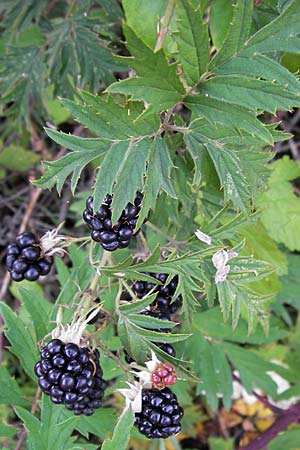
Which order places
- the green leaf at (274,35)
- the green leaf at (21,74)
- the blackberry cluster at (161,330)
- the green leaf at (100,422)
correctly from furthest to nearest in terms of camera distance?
1. the green leaf at (21,74)
2. the green leaf at (100,422)
3. the blackberry cluster at (161,330)
4. the green leaf at (274,35)

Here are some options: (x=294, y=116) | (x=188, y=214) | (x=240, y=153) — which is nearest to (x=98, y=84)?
(x=188, y=214)

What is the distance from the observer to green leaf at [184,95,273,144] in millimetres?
1310

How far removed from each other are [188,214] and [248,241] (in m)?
0.43

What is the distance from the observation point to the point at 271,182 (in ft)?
8.50

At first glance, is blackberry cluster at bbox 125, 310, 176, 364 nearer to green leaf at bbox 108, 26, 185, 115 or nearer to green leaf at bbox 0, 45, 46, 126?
green leaf at bbox 108, 26, 185, 115

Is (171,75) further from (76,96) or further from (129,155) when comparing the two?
(76,96)

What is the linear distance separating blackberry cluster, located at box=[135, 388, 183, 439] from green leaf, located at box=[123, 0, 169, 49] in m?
0.96

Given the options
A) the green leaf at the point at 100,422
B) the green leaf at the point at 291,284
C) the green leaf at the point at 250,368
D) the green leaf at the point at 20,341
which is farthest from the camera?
the green leaf at the point at 291,284

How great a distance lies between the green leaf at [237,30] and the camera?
128cm

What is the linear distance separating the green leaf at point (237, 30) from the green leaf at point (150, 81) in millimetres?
122

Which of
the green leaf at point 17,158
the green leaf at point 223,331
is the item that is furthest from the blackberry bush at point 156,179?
the green leaf at point 17,158

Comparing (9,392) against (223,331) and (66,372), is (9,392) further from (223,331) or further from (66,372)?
(223,331)

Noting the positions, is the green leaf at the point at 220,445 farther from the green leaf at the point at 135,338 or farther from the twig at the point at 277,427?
the green leaf at the point at 135,338

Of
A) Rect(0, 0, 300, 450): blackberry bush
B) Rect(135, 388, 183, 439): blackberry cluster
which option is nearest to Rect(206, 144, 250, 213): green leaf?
Rect(0, 0, 300, 450): blackberry bush
